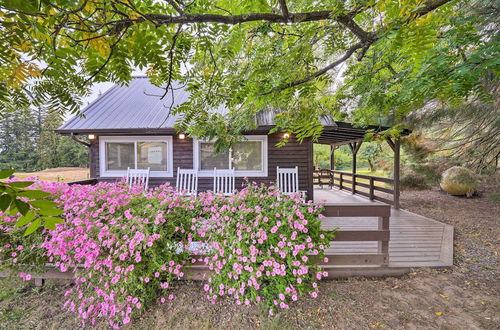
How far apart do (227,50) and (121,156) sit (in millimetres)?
4961

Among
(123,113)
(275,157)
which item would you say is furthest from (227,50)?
(123,113)

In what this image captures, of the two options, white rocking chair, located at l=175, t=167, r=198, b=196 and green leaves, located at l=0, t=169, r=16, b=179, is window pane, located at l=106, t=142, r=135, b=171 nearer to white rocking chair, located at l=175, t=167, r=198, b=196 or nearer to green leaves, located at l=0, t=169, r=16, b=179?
white rocking chair, located at l=175, t=167, r=198, b=196

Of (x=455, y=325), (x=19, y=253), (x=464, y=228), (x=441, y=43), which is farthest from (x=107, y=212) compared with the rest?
(x=464, y=228)

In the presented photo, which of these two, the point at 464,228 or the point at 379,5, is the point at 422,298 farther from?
the point at 464,228

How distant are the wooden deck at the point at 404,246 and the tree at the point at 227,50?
4.06 ft

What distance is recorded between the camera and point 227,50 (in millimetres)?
1765

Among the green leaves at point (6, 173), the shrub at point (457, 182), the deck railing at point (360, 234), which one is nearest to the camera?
the green leaves at point (6, 173)

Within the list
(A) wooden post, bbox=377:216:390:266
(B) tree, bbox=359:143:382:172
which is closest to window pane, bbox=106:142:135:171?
(A) wooden post, bbox=377:216:390:266

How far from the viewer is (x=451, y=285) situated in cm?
243

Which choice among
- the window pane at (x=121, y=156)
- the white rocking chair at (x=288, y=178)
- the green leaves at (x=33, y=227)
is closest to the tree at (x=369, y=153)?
the white rocking chair at (x=288, y=178)

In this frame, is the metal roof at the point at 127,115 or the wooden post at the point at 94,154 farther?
the wooden post at the point at 94,154

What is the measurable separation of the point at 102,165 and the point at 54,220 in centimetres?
590

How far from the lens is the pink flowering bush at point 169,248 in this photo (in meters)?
1.92

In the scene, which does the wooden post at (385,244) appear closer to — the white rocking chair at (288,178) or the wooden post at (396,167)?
the white rocking chair at (288,178)
